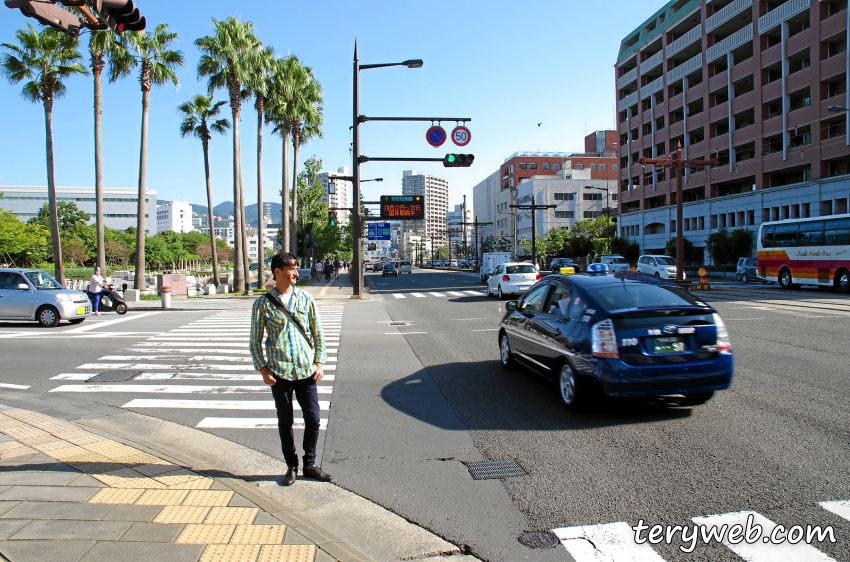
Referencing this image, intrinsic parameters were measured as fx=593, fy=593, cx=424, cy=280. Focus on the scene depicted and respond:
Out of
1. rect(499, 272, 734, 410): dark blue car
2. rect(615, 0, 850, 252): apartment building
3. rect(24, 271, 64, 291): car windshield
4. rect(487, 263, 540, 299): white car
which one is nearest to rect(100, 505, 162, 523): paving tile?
rect(499, 272, 734, 410): dark blue car

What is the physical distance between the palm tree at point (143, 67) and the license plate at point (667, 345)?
27.3m

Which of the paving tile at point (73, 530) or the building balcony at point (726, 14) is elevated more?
the building balcony at point (726, 14)

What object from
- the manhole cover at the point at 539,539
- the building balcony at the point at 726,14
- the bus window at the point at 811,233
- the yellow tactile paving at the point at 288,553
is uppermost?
the building balcony at the point at 726,14

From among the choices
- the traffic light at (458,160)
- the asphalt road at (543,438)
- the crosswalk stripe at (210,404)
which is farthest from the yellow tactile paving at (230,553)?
the traffic light at (458,160)

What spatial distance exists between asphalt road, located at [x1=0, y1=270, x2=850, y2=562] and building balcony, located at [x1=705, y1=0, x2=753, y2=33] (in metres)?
48.4

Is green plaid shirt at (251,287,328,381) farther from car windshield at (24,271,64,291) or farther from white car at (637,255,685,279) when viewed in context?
white car at (637,255,685,279)

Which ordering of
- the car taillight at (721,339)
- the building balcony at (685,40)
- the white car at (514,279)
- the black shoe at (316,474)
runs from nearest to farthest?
1. the black shoe at (316,474)
2. the car taillight at (721,339)
3. the white car at (514,279)
4. the building balcony at (685,40)

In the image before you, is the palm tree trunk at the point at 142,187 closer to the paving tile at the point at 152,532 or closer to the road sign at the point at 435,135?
the road sign at the point at 435,135

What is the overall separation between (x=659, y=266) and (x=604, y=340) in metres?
35.3

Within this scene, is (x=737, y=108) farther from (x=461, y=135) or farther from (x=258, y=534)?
(x=258, y=534)

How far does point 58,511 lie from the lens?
4016 millimetres

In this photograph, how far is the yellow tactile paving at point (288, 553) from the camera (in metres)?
3.39

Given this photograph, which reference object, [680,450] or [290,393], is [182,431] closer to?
[290,393]

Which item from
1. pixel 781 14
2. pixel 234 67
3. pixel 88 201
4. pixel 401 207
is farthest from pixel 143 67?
pixel 88 201
